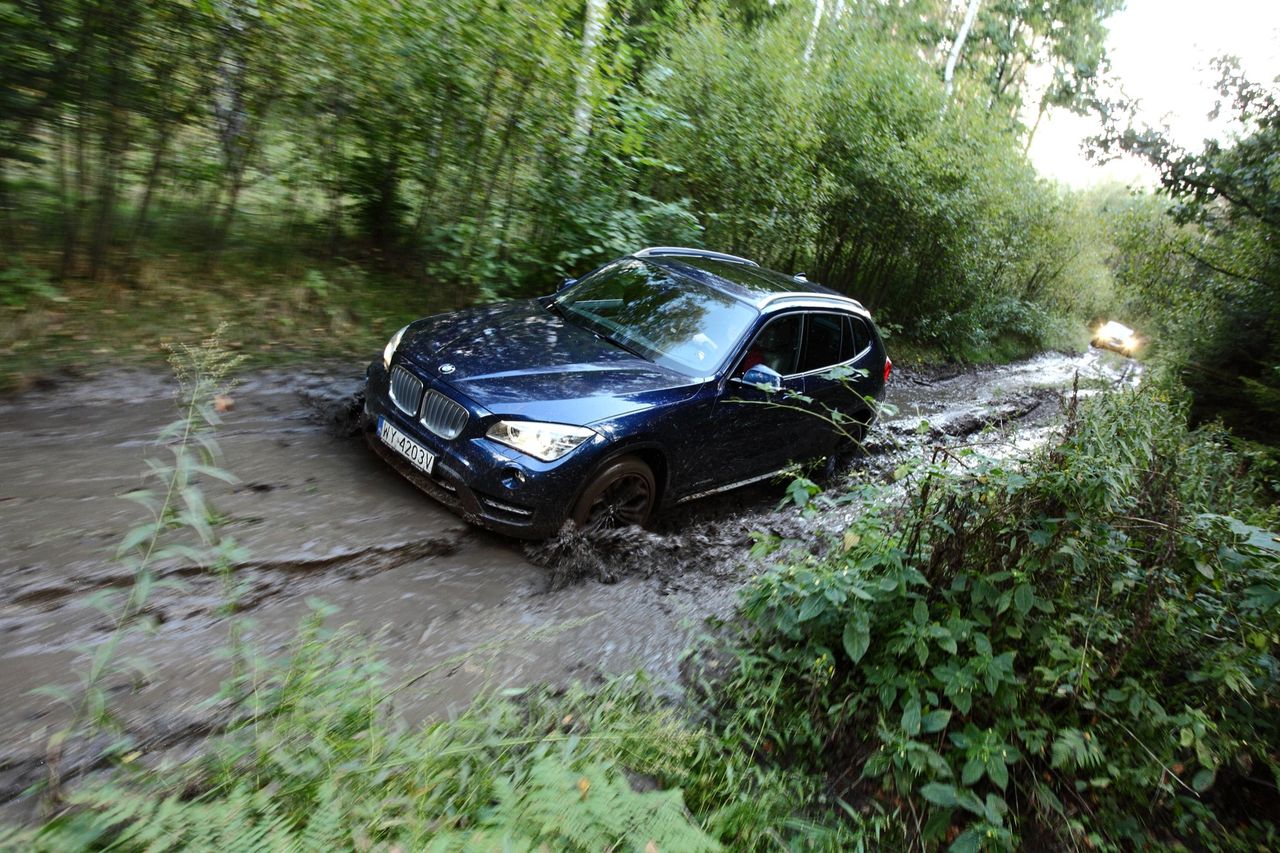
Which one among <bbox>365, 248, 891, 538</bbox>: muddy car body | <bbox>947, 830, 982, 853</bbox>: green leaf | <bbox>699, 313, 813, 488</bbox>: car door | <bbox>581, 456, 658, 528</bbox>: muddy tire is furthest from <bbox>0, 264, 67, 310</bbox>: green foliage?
<bbox>947, 830, 982, 853</bbox>: green leaf

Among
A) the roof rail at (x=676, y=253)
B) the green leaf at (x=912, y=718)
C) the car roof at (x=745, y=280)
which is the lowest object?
the green leaf at (x=912, y=718)

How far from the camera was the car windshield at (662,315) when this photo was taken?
506 cm

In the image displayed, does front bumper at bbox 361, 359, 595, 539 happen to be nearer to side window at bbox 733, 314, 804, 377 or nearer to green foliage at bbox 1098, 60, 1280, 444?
side window at bbox 733, 314, 804, 377

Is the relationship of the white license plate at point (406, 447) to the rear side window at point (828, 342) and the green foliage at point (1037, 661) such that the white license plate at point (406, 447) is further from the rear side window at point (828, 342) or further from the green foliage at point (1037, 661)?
the rear side window at point (828, 342)

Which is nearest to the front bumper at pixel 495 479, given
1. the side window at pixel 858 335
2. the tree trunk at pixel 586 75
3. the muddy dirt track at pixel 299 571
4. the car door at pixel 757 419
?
the muddy dirt track at pixel 299 571

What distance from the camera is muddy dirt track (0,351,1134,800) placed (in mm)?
2918

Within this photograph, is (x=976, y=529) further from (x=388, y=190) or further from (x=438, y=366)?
(x=388, y=190)

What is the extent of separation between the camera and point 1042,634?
11.1ft

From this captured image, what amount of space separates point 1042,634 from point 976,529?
0.55 meters

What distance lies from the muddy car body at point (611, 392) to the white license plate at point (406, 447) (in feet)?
0.03

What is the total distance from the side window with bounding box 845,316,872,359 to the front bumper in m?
3.39

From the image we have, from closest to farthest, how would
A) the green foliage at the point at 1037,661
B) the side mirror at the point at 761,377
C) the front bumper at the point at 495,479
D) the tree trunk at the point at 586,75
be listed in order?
the green foliage at the point at 1037,661 < the front bumper at the point at 495,479 < the side mirror at the point at 761,377 < the tree trunk at the point at 586,75

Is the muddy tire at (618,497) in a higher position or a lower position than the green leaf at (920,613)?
lower

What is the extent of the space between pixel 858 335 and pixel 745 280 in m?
1.44
